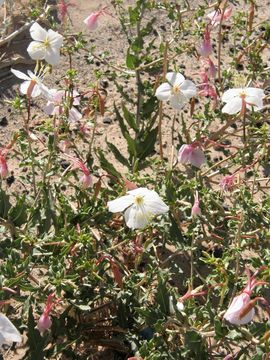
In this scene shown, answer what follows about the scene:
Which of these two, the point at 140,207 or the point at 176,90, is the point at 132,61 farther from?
the point at 140,207

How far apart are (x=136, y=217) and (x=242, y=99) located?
0.58m

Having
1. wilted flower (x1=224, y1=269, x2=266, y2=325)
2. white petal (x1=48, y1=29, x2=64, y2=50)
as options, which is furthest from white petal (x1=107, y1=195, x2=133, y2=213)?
white petal (x1=48, y1=29, x2=64, y2=50)

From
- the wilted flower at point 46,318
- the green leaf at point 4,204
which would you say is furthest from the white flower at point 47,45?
the wilted flower at point 46,318

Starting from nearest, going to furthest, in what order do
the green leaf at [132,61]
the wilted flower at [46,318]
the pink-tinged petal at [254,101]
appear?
the wilted flower at [46,318], the pink-tinged petal at [254,101], the green leaf at [132,61]

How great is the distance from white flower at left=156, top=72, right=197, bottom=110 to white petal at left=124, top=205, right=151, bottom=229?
0.53 metres

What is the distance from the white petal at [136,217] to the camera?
203 cm

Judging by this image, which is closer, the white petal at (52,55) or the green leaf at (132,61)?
the white petal at (52,55)

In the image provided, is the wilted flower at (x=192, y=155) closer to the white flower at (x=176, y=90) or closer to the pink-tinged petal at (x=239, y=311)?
the white flower at (x=176, y=90)

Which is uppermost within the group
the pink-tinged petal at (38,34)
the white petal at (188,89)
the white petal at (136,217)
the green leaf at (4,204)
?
the pink-tinged petal at (38,34)

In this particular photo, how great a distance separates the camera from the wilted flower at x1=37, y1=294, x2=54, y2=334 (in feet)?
6.56

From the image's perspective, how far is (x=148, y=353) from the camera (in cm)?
199

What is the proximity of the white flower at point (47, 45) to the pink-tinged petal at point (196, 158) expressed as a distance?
582 millimetres

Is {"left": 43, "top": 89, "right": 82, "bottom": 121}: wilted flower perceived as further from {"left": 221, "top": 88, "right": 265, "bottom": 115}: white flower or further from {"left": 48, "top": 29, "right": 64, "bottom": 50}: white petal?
{"left": 221, "top": 88, "right": 265, "bottom": 115}: white flower

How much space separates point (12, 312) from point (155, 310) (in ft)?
1.98
